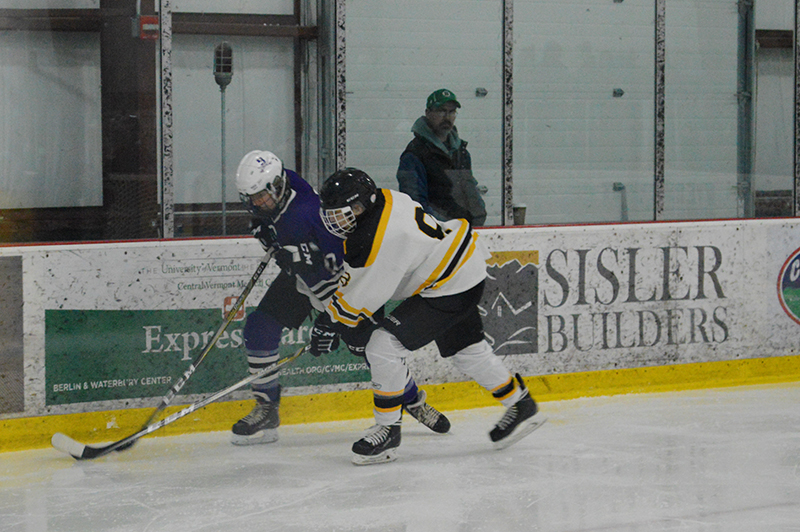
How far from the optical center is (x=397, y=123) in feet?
15.0

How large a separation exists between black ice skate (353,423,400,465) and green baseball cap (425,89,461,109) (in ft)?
5.48

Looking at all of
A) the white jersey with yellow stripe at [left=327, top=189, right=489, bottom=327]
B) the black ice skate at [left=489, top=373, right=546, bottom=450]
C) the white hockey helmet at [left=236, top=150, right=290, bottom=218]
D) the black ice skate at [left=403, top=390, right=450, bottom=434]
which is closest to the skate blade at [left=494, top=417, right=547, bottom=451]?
the black ice skate at [left=489, top=373, right=546, bottom=450]

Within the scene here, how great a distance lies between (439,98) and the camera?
462cm

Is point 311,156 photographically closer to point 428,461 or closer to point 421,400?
A: point 421,400

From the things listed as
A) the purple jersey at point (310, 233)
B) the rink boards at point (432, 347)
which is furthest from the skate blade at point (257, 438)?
the purple jersey at point (310, 233)

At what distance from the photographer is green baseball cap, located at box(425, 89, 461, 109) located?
4609mm

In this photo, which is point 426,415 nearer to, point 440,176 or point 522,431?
point 522,431

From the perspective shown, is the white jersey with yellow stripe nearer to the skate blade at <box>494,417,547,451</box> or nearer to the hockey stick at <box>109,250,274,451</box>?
the hockey stick at <box>109,250,274,451</box>

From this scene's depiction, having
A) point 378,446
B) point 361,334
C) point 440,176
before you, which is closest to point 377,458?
point 378,446

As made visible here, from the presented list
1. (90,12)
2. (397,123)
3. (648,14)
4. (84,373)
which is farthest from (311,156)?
(648,14)

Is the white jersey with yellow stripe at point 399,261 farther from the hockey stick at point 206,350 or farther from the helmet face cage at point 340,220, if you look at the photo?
the hockey stick at point 206,350

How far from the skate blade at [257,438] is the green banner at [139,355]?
313 millimetres

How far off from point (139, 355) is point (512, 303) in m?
1.56

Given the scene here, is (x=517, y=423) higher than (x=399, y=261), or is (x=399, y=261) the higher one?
(x=399, y=261)
